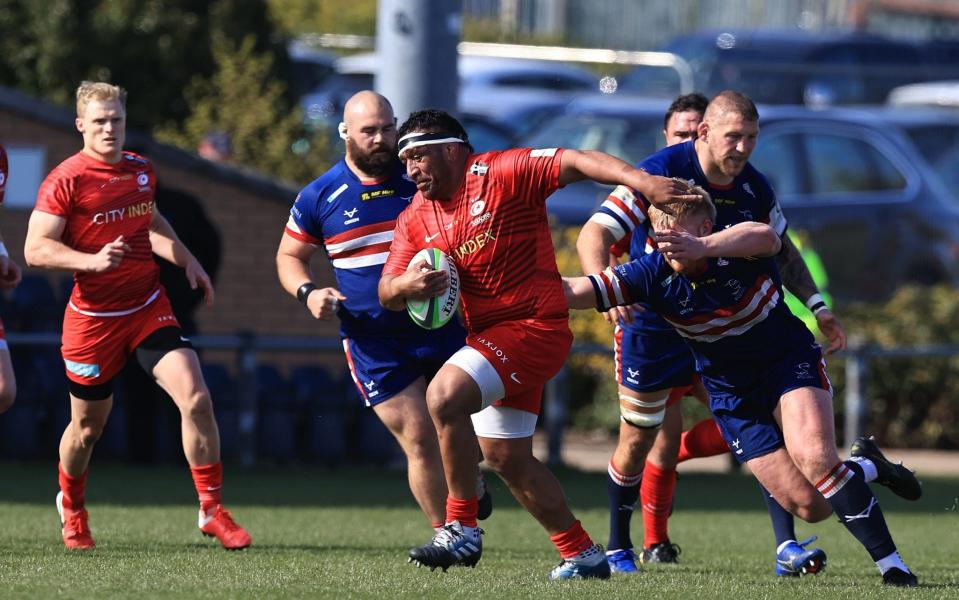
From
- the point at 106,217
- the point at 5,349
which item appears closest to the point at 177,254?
the point at 106,217

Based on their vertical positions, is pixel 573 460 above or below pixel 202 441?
below

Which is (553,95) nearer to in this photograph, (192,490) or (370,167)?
(192,490)

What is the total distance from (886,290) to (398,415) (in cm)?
1054

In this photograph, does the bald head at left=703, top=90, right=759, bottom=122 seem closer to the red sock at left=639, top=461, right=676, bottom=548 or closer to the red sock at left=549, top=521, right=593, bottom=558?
the red sock at left=549, top=521, right=593, bottom=558

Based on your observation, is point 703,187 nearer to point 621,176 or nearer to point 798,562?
point 621,176

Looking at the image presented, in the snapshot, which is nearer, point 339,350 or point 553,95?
point 339,350

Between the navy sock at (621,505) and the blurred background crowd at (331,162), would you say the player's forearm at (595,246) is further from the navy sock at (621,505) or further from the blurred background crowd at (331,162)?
the blurred background crowd at (331,162)

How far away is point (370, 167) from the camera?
8.69 metres

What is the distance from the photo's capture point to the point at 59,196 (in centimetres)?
889

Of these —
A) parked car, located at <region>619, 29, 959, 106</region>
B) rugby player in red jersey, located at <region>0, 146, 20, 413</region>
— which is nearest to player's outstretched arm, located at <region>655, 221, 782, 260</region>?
rugby player in red jersey, located at <region>0, 146, 20, 413</region>

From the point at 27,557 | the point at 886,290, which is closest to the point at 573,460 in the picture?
the point at 886,290

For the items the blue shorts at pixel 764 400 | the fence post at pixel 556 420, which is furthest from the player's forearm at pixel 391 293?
the fence post at pixel 556 420

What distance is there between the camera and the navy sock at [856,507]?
7.65 m

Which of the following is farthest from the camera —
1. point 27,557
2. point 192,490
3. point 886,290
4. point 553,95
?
point 553,95
